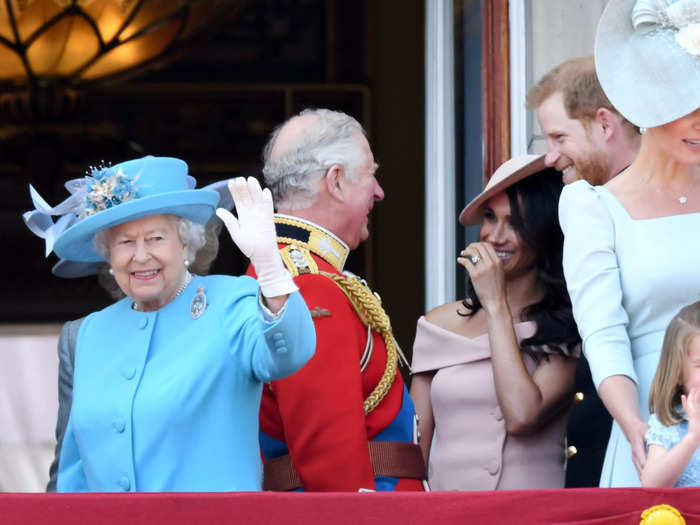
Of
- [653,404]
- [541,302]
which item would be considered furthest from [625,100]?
[541,302]

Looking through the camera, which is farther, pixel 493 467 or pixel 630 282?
pixel 493 467

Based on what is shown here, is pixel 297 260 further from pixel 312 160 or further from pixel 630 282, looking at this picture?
pixel 630 282

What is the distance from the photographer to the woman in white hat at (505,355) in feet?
10.8

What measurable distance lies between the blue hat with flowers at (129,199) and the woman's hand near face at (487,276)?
0.77 meters

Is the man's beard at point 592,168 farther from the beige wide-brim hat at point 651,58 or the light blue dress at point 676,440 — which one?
the light blue dress at point 676,440

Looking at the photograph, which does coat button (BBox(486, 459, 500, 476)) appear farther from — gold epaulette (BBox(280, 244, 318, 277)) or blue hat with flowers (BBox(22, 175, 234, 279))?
blue hat with flowers (BBox(22, 175, 234, 279))

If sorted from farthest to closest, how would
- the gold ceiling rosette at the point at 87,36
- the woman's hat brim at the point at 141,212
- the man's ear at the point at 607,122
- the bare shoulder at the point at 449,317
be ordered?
the gold ceiling rosette at the point at 87,36
the bare shoulder at the point at 449,317
the man's ear at the point at 607,122
the woman's hat brim at the point at 141,212

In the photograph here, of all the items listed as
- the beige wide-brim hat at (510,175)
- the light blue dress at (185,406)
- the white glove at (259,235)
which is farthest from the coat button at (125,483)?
the beige wide-brim hat at (510,175)

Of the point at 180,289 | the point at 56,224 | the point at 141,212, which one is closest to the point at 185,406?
the point at 180,289

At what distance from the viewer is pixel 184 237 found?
2869mm

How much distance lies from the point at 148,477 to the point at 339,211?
2.61 feet

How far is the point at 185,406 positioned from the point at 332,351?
0.39 m

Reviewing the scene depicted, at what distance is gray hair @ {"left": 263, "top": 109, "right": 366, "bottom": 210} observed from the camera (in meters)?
3.21

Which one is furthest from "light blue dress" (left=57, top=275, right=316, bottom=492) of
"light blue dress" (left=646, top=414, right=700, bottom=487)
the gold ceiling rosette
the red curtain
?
the gold ceiling rosette
